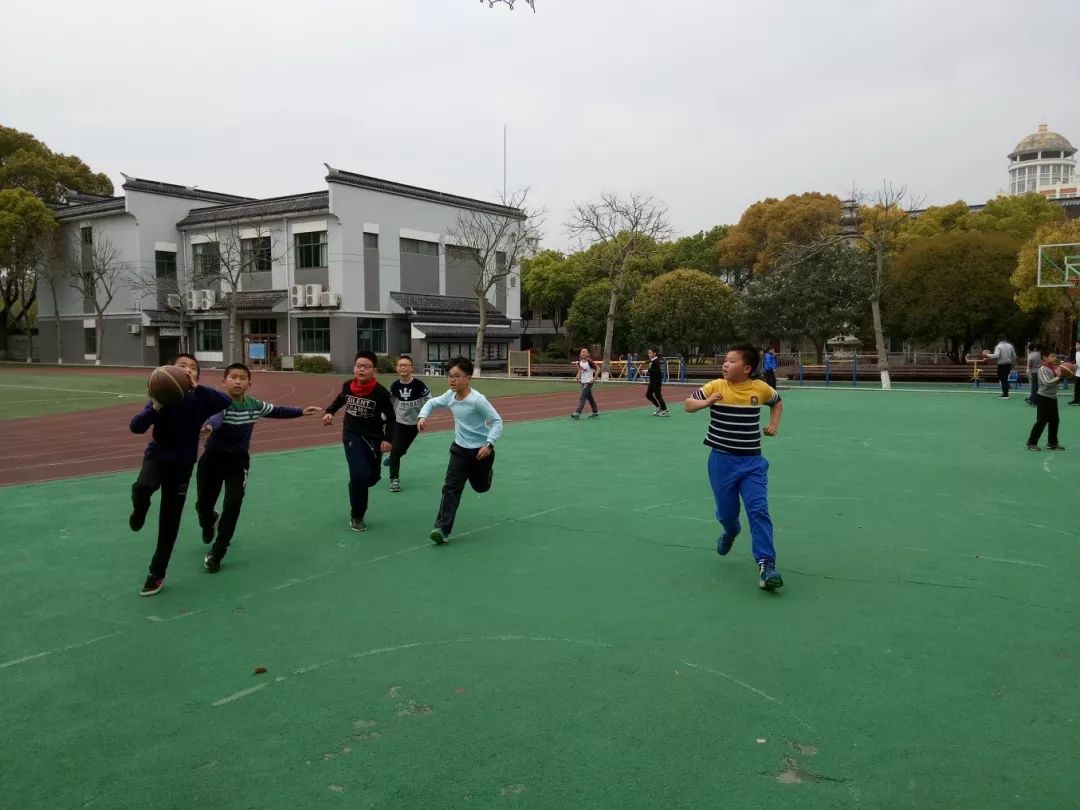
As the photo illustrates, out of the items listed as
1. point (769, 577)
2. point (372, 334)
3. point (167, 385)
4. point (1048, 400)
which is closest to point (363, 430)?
point (167, 385)

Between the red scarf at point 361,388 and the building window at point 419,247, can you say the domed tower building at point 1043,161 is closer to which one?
the building window at point 419,247

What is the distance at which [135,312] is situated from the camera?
47.9 metres

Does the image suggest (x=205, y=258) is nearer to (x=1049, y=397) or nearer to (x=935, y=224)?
(x=935, y=224)

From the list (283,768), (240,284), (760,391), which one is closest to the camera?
(283,768)

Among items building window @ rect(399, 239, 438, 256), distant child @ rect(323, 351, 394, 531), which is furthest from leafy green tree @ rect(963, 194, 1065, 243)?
distant child @ rect(323, 351, 394, 531)

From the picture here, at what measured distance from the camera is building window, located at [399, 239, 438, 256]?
4497 cm

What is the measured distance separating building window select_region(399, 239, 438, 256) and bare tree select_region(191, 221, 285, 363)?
Answer: 665 centimetres

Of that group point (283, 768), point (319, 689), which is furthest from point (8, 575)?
point (283, 768)

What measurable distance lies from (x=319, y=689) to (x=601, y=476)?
628 cm

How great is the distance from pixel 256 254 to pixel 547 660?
4390 cm

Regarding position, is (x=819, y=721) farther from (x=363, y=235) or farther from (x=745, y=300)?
(x=363, y=235)

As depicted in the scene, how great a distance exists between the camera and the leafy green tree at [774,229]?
1655 inches

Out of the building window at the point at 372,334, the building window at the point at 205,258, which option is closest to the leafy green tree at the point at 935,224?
the building window at the point at 372,334

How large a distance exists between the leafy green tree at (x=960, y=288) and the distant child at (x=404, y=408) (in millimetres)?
29656
